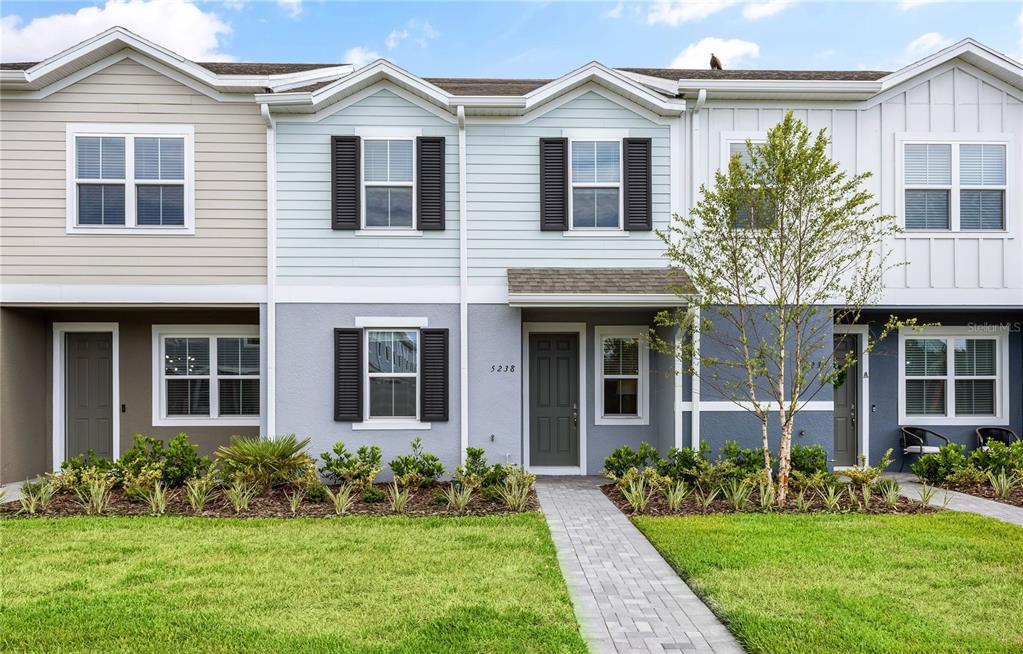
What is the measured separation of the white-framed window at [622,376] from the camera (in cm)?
1166

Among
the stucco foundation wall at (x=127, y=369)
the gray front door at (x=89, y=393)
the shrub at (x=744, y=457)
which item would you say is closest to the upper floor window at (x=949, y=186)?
the shrub at (x=744, y=457)

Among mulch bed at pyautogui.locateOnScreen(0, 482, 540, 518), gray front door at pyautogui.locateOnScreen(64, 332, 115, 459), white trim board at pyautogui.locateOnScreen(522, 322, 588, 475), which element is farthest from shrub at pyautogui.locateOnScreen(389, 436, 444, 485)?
gray front door at pyautogui.locateOnScreen(64, 332, 115, 459)

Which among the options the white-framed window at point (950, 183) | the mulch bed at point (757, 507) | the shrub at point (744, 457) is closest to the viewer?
the mulch bed at point (757, 507)

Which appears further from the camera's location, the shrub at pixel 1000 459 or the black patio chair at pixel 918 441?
the black patio chair at pixel 918 441

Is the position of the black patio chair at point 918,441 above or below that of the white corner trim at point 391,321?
below

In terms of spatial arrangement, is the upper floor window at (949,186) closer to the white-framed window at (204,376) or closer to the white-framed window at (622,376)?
the white-framed window at (622,376)

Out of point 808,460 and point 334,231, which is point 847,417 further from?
point 334,231

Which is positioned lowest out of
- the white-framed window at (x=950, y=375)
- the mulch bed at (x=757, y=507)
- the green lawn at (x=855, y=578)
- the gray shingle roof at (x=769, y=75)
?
the mulch bed at (x=757, y=507)

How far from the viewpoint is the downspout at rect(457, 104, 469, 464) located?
10523mm

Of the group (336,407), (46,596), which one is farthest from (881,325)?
(46,596)

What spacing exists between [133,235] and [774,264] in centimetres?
969

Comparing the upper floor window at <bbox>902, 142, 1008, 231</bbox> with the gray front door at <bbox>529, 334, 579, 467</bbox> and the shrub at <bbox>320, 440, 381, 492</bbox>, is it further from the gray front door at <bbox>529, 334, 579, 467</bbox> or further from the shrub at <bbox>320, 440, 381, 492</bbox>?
the shrub at <bbox>320, 440, 381, 492</bbox>

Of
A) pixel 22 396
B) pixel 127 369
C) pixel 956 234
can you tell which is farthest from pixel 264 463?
pixel 956 234

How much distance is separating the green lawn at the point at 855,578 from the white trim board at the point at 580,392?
341 cm
